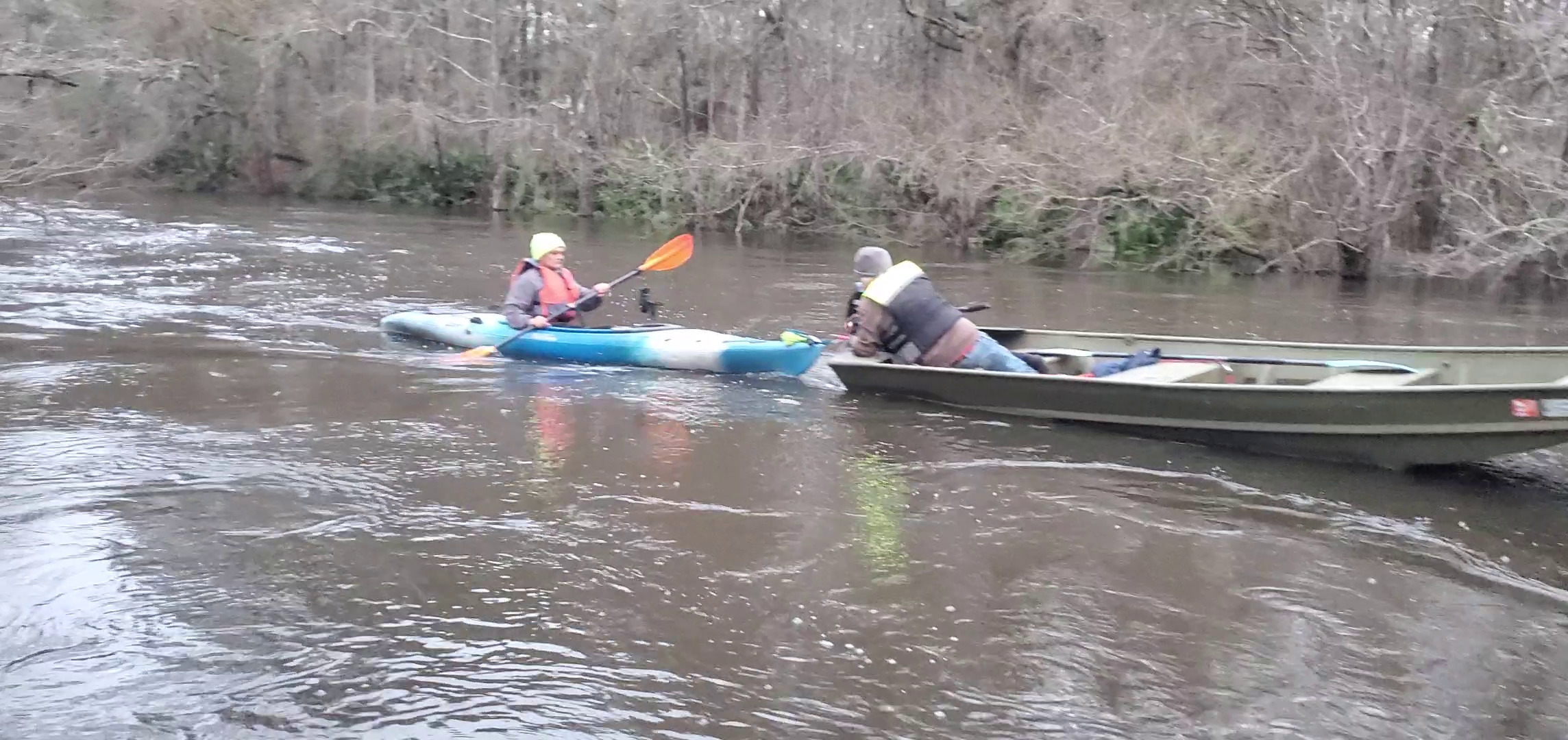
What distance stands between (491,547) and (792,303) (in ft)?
27.0

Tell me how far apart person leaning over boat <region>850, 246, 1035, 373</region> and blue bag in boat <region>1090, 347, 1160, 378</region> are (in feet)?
1.42

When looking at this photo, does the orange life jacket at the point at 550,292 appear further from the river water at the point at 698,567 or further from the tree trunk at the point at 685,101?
the tree trunk at the point at 685,101

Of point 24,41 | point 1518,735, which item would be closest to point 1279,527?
point 1518,735

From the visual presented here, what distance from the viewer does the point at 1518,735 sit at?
3.83 m

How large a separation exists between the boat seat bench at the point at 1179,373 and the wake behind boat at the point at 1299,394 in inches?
0.5

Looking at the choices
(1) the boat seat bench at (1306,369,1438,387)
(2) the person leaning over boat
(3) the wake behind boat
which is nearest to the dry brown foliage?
(3) the wake behind boat

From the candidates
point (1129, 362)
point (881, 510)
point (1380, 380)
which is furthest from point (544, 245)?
point (1380, 380)

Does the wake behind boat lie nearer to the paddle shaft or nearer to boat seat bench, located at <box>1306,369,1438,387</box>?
boat seat bench, located at <box>1306,369,1438,387</box>

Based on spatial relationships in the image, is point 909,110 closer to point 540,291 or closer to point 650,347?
point 540,291

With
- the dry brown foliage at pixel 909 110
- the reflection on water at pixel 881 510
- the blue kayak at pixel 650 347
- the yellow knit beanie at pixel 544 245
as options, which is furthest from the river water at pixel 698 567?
the dry brown foliage at pixel 909 110

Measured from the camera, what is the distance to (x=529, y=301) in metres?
9.45

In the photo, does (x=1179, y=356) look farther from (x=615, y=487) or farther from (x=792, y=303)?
(x=792, y=303)

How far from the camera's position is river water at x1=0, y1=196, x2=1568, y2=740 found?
155 inches

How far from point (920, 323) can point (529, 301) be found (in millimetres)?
3257
